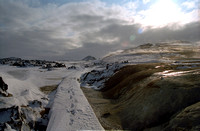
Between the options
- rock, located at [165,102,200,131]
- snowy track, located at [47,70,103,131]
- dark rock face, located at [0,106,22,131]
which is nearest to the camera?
rock, located at [165,102,200,131]

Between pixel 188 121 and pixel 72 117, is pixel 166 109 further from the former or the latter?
pixel 72 117

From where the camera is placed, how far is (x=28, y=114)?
803 centimetres

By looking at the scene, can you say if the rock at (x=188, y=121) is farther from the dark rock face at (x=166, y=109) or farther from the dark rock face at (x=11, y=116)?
the dark rock face at (x=11, y=116)

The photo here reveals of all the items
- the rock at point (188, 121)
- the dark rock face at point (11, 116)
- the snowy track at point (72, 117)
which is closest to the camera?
the rock at point (188, 121)

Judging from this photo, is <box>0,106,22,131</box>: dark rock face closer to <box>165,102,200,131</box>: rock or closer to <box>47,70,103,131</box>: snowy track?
<box>47,70,103,131</box>: snowy track

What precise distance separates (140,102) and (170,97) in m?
1.94

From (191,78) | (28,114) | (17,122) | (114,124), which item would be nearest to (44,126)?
(28,114)

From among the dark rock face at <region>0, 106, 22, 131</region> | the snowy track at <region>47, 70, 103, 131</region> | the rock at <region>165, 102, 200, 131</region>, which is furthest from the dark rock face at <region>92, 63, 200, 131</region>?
the dark rock face at <region>0, 106, 22, 131</region>

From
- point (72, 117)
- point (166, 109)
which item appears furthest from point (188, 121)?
point (72, 117)

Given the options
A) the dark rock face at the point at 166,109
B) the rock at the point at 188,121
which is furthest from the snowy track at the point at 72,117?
the rock at the point at 188,121

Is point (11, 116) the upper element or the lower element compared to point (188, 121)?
lower

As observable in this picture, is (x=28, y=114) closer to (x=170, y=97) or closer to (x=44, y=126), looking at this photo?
(x=44, y=126)

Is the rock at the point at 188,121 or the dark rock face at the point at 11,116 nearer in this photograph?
the rock at the point at 188,121

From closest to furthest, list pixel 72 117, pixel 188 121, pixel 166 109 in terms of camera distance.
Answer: pixel 188 121
pixel 166 109
pixel 72 117
